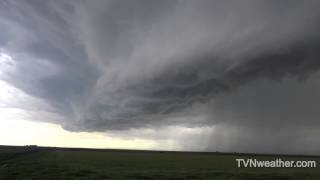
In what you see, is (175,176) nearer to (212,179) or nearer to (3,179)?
(212,179)

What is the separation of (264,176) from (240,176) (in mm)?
4789

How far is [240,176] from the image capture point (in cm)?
7562

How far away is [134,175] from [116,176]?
151 inches

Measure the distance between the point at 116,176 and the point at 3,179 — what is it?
66.3 ft

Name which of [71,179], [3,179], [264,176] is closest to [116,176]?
[71,179]

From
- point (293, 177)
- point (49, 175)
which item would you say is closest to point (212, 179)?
point (293, 177)

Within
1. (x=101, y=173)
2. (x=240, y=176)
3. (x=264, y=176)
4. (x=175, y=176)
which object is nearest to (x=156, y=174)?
(x=175, y=176)

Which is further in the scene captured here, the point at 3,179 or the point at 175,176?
the point at 175,176

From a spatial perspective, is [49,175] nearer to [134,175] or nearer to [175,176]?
[134,175]

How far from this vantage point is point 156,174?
7581 centimetres

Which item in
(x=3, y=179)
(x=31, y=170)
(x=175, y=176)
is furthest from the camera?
(x=31, y=170)

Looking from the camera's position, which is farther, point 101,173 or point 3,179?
point 101,173

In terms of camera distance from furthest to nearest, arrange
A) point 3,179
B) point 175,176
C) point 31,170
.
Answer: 1. point 31,170
2. point 175,176
3. point 3,179

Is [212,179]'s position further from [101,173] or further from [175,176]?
[101,173]
